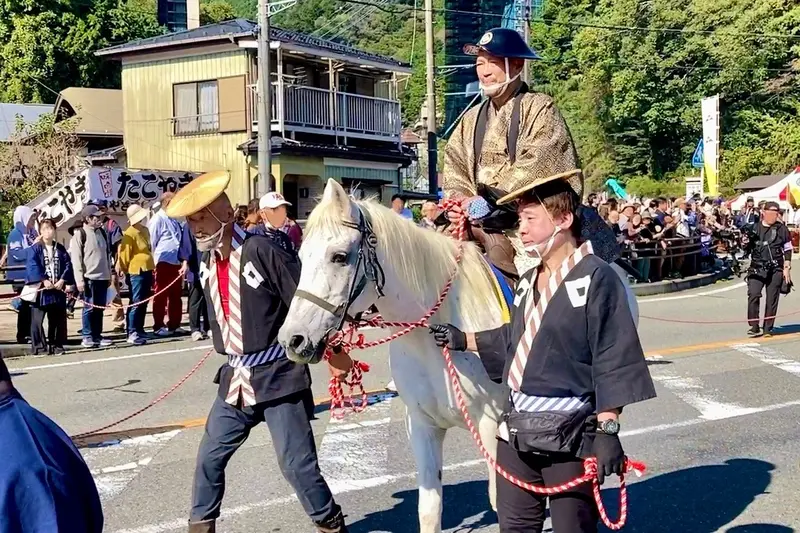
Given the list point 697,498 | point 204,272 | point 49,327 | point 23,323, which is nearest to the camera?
point 204,272

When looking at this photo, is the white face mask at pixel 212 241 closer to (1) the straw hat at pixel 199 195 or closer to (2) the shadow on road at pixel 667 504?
(1) the straw hat at pixel 199 195

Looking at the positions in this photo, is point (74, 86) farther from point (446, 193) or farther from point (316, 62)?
point (446, 193)

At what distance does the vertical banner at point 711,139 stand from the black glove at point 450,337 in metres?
33.6

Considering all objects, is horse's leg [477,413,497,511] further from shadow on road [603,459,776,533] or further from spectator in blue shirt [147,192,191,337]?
spectator in blue shirt [147,192,191,337]

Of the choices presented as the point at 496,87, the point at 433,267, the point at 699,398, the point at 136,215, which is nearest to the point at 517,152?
the point at 496,87

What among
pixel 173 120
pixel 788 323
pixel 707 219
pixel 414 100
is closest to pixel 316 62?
pixel 173 120

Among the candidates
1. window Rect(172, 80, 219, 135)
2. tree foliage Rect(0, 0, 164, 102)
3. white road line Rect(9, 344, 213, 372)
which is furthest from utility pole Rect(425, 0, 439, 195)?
white road line Rect(9, 344, 213, 372)

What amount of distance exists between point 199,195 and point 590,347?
227cm

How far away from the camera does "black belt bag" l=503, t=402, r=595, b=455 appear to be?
132 inches

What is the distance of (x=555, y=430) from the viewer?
335 centimetres

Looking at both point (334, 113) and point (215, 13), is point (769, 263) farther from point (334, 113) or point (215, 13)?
point (215, 13)

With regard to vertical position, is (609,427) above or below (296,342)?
below

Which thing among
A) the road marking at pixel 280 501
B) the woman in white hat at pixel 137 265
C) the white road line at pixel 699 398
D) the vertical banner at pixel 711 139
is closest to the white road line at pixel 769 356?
the white road line at pixel 699 398

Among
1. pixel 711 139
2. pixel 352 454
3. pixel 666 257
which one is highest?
pixel 711 139
